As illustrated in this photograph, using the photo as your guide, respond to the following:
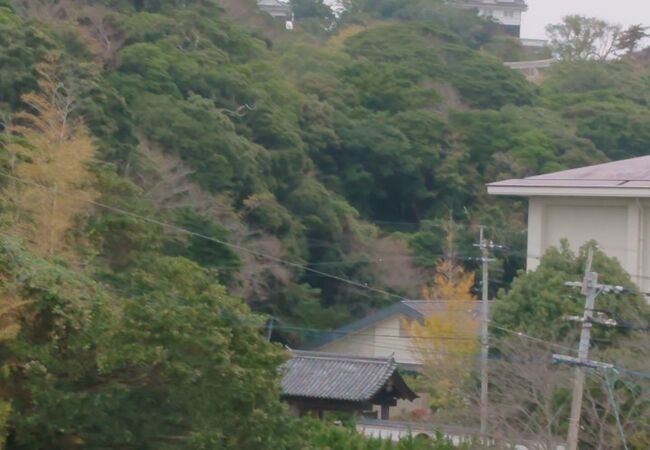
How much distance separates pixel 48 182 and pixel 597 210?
11889mm

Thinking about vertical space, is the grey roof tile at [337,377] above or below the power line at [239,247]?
below

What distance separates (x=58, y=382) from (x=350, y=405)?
13.6 m

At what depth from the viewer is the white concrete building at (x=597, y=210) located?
86.6 feet

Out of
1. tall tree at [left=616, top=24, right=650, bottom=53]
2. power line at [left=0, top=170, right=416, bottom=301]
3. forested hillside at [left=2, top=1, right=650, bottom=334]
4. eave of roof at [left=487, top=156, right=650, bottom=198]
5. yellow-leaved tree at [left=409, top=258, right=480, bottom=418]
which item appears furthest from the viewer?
tall tree at [left=616, top=24, right=650, bottom=53]

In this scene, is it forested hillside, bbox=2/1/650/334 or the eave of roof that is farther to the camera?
forested hillside, bbox=2/1/650/334

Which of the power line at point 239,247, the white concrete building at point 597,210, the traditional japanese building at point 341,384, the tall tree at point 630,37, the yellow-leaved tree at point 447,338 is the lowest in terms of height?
the traditional japanese building at point 341,384

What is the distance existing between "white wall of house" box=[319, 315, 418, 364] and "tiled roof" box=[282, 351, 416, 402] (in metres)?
6.52

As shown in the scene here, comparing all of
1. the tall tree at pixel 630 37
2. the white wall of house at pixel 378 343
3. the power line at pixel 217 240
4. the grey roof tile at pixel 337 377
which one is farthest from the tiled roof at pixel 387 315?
the tall tree at pixel 630 37

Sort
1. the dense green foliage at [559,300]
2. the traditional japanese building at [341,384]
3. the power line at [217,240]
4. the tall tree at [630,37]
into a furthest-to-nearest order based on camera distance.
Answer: the tall tree at [630,37] < the traditional japanese building at [341,384] < the dense green foliage at [559,300] < the power line at [217,240]

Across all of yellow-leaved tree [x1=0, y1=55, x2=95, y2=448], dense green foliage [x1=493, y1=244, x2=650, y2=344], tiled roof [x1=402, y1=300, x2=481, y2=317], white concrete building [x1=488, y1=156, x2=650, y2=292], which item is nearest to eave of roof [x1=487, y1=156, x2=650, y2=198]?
white concrete building [x1=488, y1=156, x2=650, y2=292]

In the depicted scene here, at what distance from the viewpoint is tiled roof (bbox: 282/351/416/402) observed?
26.1m

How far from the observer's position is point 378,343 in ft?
114

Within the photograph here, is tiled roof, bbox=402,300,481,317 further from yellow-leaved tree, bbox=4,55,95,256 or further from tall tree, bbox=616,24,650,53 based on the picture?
tall tree, bbox=616,24,650,53

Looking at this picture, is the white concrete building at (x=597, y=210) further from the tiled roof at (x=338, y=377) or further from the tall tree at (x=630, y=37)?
the tall tree at (x=630, y=37)
